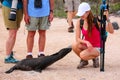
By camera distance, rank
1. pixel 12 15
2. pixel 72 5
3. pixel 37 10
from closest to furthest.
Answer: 1. pixel 12 15
2. pixel 37 10
3. pixel 72 5

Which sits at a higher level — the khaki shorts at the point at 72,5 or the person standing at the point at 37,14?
the person standing at the point at 37,14

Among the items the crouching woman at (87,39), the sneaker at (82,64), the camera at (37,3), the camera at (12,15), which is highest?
the camera at (37,3)

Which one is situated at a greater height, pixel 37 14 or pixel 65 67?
pixel 37 14

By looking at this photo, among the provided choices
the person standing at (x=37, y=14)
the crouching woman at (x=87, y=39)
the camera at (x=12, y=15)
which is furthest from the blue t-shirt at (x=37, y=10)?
the crouching woman at (x=87, y=39)

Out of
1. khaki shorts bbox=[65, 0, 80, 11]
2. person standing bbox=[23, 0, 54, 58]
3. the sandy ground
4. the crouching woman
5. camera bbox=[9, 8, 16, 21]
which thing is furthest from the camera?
khaki shorts bbox=[65, 0, 80, 11]

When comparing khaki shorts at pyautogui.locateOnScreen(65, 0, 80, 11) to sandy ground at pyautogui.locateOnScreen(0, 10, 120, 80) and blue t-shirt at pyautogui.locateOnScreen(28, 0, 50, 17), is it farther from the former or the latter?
blue t-shirt at pyautogui.locateOnScreen(28, 0, 50, 17)

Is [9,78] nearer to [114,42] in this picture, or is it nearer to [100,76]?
[100,76]

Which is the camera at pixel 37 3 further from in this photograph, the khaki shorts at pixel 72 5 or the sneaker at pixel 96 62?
the khaki shorts at pixel 72 5

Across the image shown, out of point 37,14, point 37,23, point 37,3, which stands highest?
point 37,3

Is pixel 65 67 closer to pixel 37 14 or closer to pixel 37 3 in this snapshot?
pixel 37 14

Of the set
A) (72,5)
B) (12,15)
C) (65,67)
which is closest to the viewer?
(12,15)

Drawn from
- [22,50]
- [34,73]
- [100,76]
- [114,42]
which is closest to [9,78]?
[34,73]

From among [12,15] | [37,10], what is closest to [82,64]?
[37,10]

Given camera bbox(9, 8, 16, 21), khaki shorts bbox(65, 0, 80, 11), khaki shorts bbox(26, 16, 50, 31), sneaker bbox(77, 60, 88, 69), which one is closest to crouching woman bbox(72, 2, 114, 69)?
sneaker bbox(77, 60, 88, 69)
